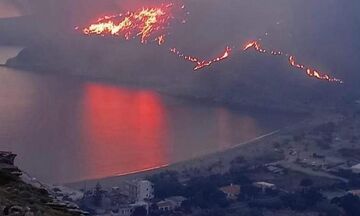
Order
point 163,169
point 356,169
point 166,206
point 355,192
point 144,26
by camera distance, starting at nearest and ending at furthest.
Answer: point 166,206 → point 355,192 → point 163,169 → point 356,169 → point 144,26

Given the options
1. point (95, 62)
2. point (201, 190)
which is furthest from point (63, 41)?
point (201, 190)

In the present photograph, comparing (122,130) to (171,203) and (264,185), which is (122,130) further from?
(171,203)

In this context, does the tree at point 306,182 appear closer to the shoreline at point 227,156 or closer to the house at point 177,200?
the shoreline at point 227,156

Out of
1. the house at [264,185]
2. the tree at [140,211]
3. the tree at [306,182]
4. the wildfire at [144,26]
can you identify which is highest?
the wildfire at [144,26]

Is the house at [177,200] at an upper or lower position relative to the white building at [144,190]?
lower

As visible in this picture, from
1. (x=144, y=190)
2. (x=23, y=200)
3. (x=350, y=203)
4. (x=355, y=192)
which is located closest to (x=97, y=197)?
(x=144, y=190)

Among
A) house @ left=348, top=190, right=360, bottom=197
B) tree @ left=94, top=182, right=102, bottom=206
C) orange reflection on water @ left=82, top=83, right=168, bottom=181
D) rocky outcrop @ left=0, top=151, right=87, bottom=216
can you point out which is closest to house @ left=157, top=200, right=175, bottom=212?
tree @ left=94, top=182, right=102, bottom=206

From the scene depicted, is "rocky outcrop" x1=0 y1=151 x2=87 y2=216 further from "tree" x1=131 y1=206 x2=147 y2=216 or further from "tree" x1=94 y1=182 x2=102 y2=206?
"tree" x1=94 y1=182 x2=102 y2=206

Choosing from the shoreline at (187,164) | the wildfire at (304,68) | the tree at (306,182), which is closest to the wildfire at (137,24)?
the wildfire at (304,68)
